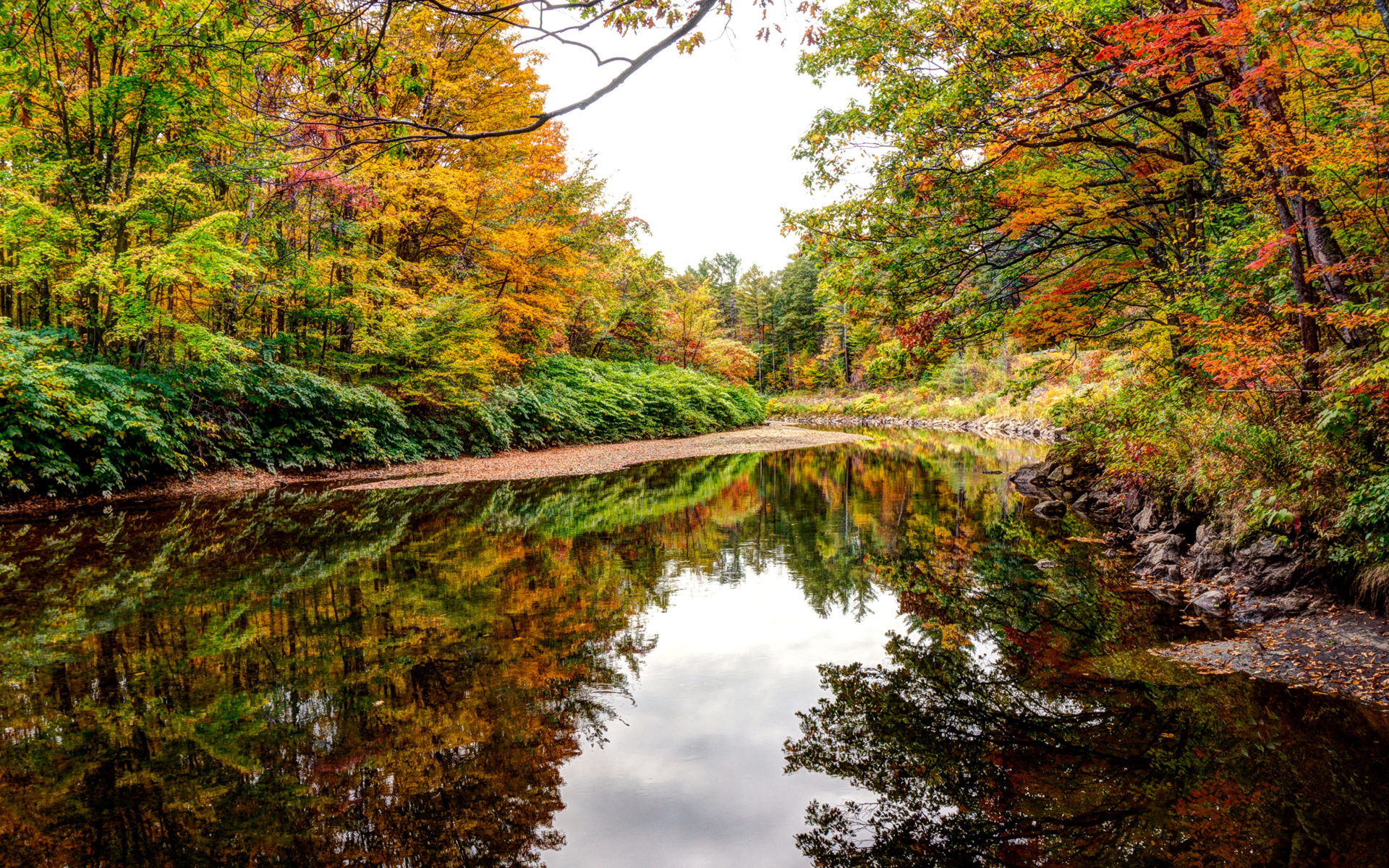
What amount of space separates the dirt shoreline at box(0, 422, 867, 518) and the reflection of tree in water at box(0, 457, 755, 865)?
231 centimetres

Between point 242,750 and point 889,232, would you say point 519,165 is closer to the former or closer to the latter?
point 889,232

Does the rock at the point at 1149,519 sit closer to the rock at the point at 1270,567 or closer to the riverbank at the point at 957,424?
the rock at the point at 1270,567

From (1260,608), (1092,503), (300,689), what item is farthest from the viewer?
(1092,503)

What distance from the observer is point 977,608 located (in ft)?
17.8

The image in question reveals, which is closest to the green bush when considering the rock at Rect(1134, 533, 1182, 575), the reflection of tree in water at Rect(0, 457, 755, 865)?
the reflection of tree in water at Rect(0, 457, 755, 865)

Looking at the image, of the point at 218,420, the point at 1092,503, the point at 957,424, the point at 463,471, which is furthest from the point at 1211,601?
the point at 957,424

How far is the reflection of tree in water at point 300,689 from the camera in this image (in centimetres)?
256

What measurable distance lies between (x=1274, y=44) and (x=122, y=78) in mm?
13734

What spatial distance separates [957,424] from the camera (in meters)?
33.5

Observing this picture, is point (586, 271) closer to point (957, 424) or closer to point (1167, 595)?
point (1167, 595)

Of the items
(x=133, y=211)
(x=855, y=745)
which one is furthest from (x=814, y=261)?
(x=133, y=211)

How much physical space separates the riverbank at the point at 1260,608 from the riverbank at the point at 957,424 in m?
8.15

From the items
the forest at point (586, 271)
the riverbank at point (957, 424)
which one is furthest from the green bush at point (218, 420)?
the riverbank at point (957, 424)

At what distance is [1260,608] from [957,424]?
30246 mm
